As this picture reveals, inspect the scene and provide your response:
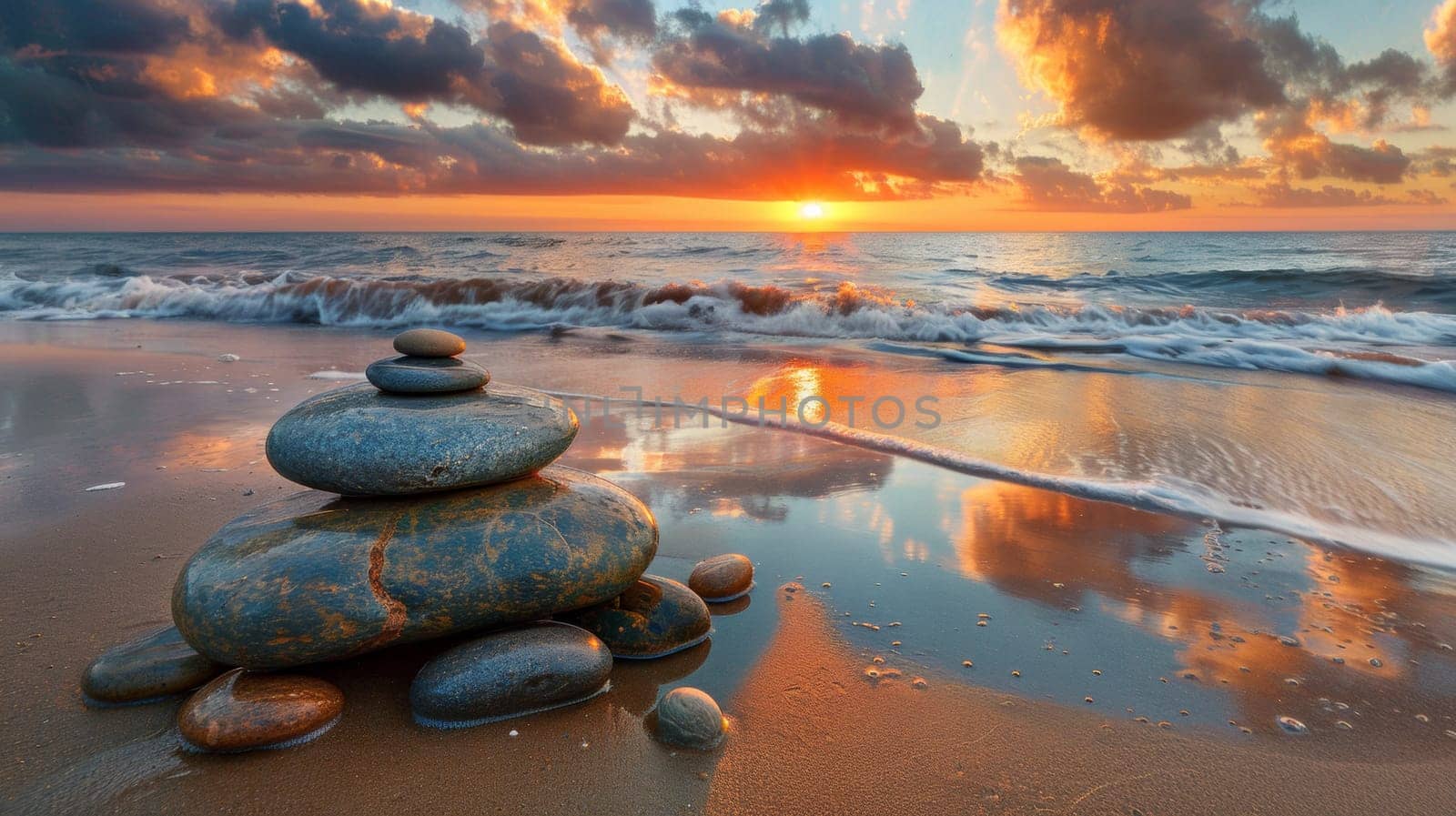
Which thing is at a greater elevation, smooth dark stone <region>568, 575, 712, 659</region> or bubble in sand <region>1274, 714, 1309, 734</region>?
bubble in sand <region>1274, 714, 1309, 734</region>

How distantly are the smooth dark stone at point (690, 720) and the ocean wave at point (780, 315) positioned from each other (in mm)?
9589

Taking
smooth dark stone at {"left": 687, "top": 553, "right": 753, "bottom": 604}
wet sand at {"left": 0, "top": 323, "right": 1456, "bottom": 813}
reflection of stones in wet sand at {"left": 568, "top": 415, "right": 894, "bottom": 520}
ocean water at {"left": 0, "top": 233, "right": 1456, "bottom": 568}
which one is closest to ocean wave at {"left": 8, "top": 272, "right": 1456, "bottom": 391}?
ocean water at {"left": 0, "top": 233, "right": 1456, "bottom": 568}

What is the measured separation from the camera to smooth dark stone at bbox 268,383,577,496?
3.05 m

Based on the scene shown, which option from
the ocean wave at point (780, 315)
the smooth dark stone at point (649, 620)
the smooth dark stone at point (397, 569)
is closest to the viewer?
the smooth dark stone at point (397, 569)

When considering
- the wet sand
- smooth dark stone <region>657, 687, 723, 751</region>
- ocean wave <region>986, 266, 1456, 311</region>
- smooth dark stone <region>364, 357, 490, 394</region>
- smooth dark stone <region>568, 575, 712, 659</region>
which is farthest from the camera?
ocean wave <region>986, 266, 1456, 311</region>

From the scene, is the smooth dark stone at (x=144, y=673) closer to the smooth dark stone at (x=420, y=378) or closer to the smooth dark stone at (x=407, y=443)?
the smooth dark stone at (x=407, y=443)

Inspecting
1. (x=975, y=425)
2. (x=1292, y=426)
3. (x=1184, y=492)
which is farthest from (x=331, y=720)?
(x=1292, y=426)

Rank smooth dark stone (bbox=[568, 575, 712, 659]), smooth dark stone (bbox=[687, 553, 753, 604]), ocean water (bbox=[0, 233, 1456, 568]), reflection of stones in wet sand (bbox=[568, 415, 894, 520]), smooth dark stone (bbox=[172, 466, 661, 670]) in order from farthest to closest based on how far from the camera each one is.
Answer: ocean water (bbox=[0, 233, 1456, 568]), reflection of stones in wet sand (bbox=[568, 415, 894, 520]), smooth dark stone (bbox=[687, 553, 753, 604]), smooth dark stone (bbox=[568, 575, 712, 659]), smooth dark stone (bbox=[172, 466, 661, 670])

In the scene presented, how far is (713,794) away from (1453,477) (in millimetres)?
6490

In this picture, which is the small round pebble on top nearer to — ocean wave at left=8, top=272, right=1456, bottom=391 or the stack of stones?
the stack of stones

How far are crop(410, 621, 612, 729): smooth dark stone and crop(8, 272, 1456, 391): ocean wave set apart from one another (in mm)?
9602

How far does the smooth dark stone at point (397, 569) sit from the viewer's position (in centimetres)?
257

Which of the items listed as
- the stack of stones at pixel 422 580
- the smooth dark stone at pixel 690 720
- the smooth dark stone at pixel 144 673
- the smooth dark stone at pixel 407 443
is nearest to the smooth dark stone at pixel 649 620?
the stack of stones at pixel 422 580

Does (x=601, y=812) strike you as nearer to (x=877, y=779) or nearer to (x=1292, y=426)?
(x=877, y=779)
